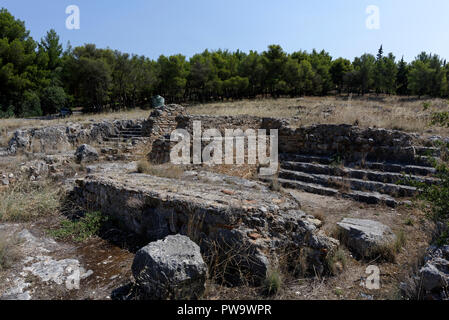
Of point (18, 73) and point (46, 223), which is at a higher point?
point (18, 73)

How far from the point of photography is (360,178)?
770 cm

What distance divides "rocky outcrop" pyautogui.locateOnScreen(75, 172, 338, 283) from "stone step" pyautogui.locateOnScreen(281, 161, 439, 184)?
4.67 metres

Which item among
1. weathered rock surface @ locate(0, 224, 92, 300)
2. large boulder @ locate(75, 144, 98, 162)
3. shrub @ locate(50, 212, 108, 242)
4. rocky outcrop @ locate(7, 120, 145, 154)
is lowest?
weathered rock surface @ locate(0, 224, 92, 300)

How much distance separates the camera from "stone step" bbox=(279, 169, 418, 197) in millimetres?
6617

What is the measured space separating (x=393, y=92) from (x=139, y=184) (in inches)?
1799

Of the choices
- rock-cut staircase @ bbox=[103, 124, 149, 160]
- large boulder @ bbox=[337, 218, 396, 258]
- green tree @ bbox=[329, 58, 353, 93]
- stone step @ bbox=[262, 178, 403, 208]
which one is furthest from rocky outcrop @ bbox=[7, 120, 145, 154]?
green tree @ bbox=[329, 58, 353, 93]

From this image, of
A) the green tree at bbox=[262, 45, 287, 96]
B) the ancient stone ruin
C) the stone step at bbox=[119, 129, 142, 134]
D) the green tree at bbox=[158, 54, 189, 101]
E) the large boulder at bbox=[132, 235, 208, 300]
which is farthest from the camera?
the green tree at bbox=[262, 45, 287, 96]

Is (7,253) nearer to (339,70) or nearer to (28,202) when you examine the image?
(28,202)

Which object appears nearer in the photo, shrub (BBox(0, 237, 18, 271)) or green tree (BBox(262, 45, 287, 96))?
shrub (BBox(0, 237, 18, 271))

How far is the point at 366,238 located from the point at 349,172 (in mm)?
4404

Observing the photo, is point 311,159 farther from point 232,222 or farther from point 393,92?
point 393,92

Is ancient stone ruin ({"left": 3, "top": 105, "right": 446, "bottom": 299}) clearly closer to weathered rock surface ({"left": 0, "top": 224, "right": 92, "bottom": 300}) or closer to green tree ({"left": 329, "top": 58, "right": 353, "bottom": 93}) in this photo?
weathered rock surface ({"left": 0, "top": 224, "right": 92, "bottom": 300})
